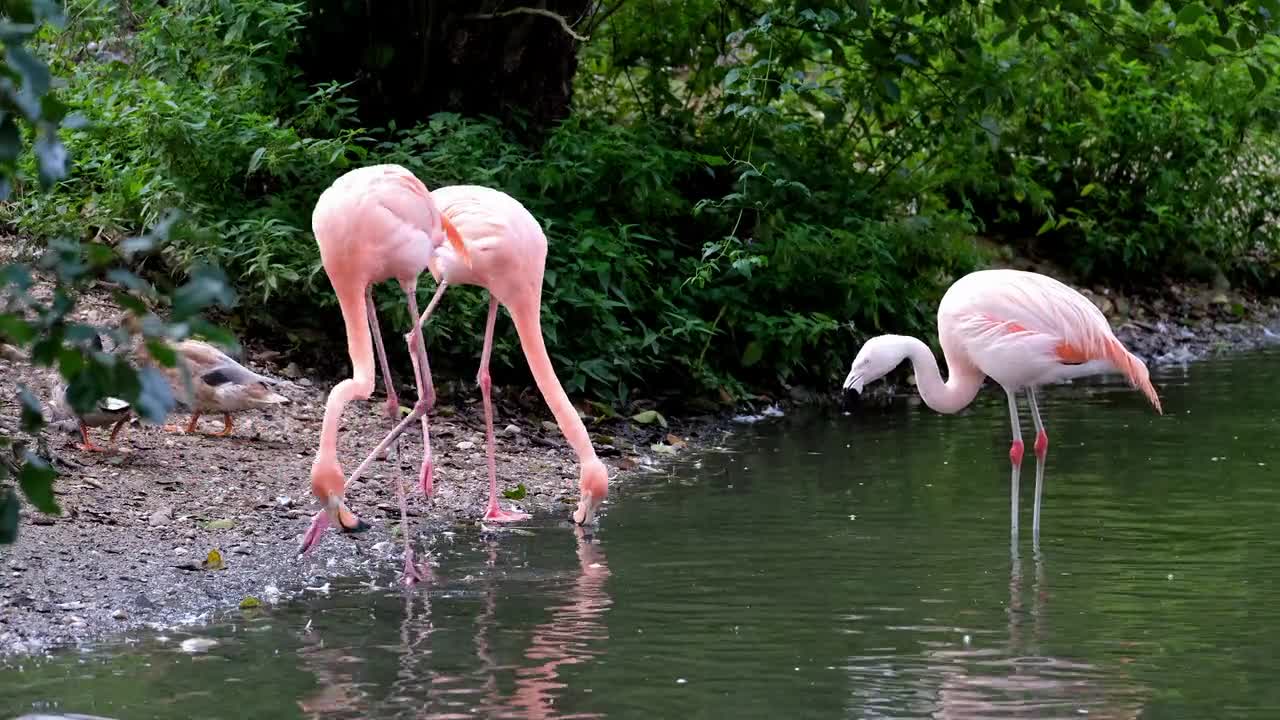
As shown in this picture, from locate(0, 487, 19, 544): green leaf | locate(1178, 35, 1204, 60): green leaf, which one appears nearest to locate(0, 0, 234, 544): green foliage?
locate(0, 487, 19, 544): green leaf

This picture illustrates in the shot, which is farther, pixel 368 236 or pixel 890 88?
pixel 890 88

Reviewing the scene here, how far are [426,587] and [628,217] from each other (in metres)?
4.70

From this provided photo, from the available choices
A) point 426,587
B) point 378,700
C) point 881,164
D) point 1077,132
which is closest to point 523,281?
point 426,587

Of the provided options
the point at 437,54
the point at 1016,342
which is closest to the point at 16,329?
the point at 1016,342

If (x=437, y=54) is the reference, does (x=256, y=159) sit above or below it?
below

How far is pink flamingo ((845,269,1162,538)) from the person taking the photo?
6.72 metres

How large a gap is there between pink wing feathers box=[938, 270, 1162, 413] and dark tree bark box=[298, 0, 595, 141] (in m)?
4.09

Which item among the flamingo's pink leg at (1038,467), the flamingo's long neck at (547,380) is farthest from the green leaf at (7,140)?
the flamingo's pink leg at (1038,467)

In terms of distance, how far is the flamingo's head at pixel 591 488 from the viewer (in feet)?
21.2

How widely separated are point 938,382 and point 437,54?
4.43 meters

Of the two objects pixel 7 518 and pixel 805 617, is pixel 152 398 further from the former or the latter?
pixel 805 617

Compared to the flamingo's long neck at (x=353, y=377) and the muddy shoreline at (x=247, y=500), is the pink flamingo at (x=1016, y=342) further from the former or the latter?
the flamingo's long neck at (x=353, y=377)

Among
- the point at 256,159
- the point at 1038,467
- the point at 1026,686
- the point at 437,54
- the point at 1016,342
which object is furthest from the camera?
the point at 437,54

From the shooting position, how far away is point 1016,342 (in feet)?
21.9
